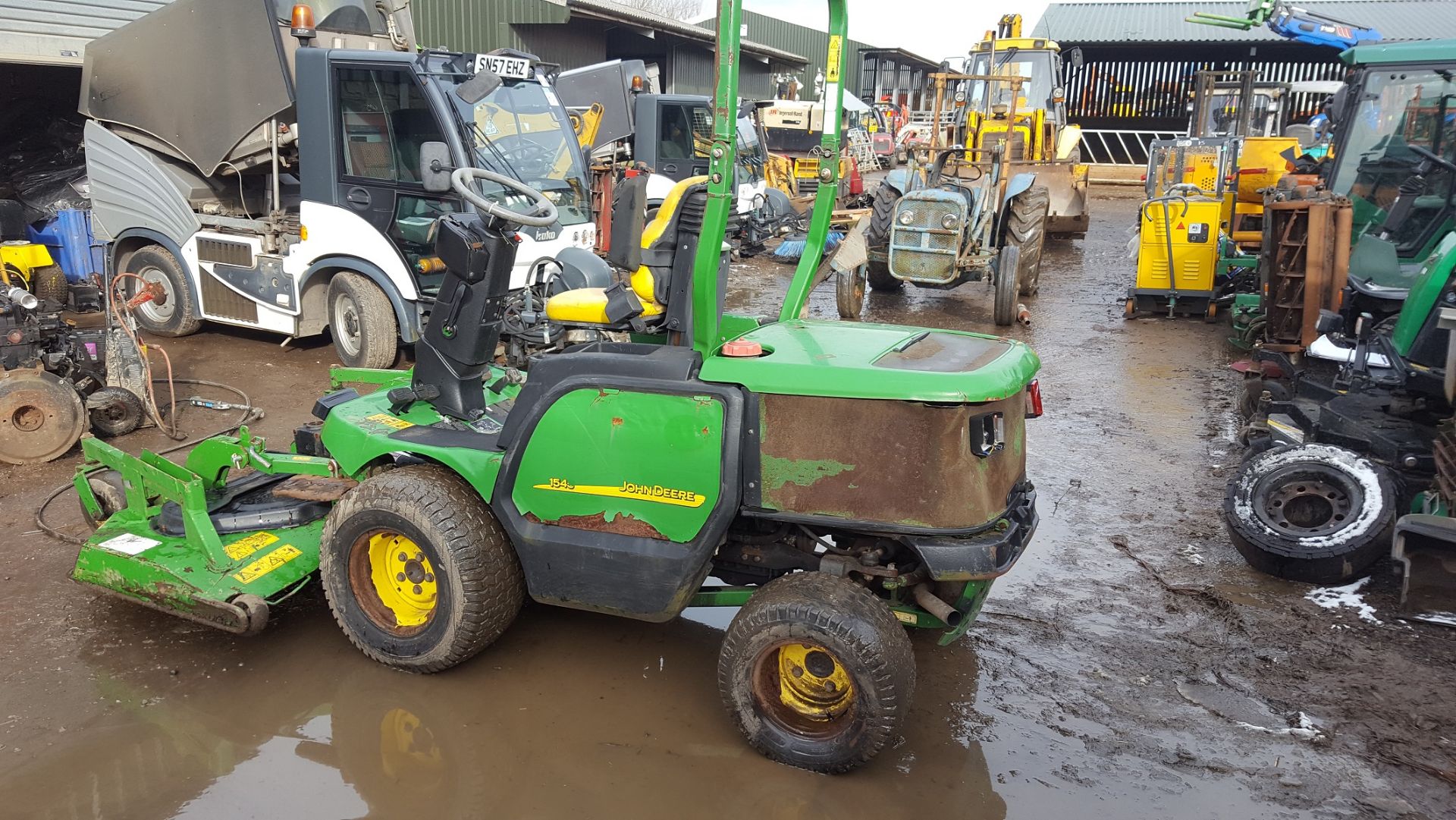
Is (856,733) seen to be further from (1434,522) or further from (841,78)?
(1434,522)

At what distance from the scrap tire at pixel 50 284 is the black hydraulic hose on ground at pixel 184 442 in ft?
10.5

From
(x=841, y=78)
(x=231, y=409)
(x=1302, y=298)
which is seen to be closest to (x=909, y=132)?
(x=1302, y=298)

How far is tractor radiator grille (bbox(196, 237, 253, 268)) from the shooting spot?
26.1 feet

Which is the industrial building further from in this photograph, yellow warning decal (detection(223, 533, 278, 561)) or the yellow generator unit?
yellow warning decal (detection(223, 533, 278, 561))

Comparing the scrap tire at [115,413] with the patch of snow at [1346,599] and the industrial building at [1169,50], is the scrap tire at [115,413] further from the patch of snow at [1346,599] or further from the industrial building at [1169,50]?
the industrial building at [1169,50]

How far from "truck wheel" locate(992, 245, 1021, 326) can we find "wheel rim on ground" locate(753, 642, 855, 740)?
7.25m

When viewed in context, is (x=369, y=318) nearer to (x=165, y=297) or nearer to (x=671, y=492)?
(x=165, y=297)

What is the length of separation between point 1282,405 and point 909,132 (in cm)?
2341

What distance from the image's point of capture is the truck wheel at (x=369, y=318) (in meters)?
7.47

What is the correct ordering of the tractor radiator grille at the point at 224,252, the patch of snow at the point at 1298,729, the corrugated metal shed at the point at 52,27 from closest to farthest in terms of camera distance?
the patch of snow at the point at 1298,729 → the tractor radiator grille at the point at 224,252 → the corrugated metal shed at the point at 52,27

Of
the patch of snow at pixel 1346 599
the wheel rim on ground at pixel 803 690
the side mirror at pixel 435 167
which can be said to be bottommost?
the patch of snow at pixel 1346 599

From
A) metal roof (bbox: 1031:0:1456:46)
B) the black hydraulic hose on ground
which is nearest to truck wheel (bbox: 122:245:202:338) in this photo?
the black hydraulic hose on ground

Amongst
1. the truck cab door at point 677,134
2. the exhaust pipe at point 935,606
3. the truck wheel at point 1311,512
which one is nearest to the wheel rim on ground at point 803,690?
the exhaust pipe at point 935,606

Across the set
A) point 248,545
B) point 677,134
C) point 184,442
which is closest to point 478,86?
point 184,442
